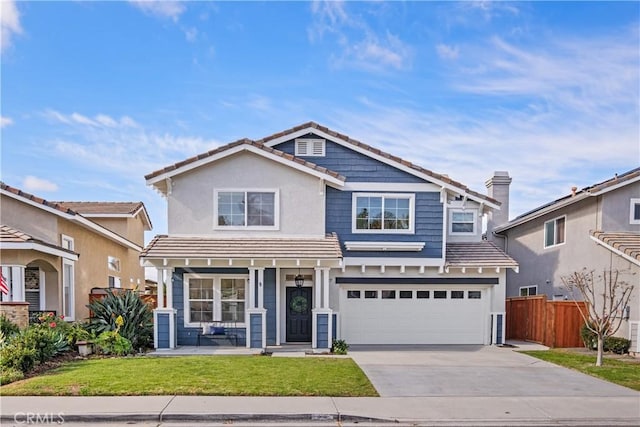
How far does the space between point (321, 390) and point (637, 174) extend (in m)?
12.3

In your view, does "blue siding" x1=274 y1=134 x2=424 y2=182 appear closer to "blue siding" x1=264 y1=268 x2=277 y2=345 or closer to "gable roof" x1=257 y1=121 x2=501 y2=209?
"gable roof" x1=257 y1=121 x2=501 y2=209

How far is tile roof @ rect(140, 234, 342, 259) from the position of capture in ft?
44.2

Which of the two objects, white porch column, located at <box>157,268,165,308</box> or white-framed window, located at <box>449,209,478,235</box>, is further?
white-framed window, located at <box>449,209,478,235</box>

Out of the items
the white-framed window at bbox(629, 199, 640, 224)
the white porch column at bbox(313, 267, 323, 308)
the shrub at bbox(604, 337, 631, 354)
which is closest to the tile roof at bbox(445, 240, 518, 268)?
the shrub at bbox(604, 337, 631, 354)

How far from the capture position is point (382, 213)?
15.2 m

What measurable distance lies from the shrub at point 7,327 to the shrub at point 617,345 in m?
16.1

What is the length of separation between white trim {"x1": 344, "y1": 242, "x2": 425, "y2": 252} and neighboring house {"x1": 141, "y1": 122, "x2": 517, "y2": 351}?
0.11ft

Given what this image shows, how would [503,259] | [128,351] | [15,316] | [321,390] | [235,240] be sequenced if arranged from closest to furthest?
1. [321,390]
2. [15,316]
3. [128,351]
4. [235,240]
5. [503,259]

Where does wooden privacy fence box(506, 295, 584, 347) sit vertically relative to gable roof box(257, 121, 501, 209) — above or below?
below

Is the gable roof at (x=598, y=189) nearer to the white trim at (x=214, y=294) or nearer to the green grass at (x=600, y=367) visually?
the green grass at (x=600, y=367)

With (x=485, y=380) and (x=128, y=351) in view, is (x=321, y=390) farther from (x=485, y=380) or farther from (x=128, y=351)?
(x=128, y=351)

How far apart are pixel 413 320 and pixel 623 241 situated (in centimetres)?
681

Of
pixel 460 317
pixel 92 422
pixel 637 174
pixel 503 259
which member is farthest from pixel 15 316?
pixel 637 174

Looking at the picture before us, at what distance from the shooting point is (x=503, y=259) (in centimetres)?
1534
